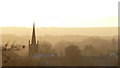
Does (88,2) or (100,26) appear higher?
(88,2)

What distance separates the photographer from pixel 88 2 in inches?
94.7

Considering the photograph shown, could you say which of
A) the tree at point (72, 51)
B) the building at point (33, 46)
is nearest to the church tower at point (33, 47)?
the building at point (33, 46)

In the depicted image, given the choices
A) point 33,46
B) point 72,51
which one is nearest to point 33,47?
point 33,46

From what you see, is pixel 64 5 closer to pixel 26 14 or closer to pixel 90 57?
pixel 26 14

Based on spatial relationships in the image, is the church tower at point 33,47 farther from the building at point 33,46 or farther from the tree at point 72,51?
the tree at point 72,51

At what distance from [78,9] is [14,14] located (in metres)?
0.83

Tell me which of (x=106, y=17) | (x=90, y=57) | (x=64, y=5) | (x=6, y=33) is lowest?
(x=90, y=57)

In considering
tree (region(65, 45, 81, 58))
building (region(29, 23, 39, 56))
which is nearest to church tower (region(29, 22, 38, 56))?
building (region(29, 23, 39, 56))

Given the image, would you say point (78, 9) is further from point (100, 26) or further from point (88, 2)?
point (100, 26)

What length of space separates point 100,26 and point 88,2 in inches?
13.4

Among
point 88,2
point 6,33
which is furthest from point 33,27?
point 88,2

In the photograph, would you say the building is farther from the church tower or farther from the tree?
the tree

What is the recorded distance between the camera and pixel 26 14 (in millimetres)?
2441

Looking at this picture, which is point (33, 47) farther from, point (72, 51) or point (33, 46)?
point (72, 51)
